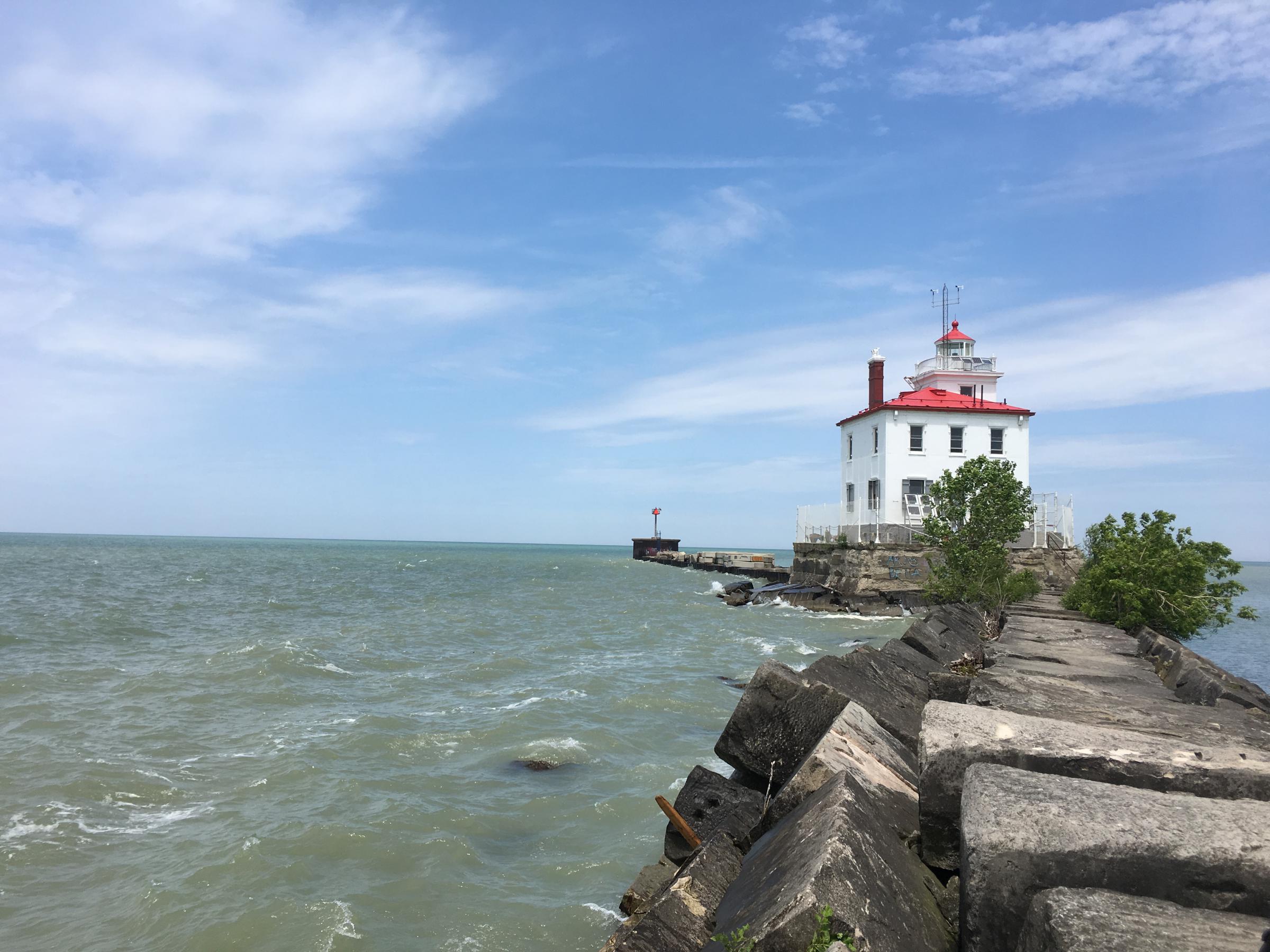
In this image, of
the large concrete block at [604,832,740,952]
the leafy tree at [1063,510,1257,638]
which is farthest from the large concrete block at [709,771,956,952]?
the leafy tree at [1063,510,1257,638]

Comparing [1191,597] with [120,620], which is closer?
[1191,597]

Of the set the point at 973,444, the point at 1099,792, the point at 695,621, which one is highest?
the point at 973,444

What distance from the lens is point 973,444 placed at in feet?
116

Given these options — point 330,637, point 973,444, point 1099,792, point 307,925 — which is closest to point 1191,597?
point 1099,792

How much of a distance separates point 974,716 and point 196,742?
1044 cm

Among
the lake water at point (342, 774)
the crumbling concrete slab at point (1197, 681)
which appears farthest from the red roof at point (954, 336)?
the crumbling concrete slab at point (1197, 681)

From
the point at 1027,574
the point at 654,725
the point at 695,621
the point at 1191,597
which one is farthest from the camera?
the point at 695,621

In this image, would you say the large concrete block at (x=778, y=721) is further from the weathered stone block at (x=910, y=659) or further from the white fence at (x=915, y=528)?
the white fence at (x=915, y=528)

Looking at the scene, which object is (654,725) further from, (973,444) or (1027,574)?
(973,444)

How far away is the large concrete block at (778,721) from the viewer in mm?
6324

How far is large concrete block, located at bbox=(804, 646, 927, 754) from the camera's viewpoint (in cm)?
681

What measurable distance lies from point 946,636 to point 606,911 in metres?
7.47

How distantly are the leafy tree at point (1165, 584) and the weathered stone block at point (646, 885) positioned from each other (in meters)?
11.4

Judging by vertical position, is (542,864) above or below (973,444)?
below
